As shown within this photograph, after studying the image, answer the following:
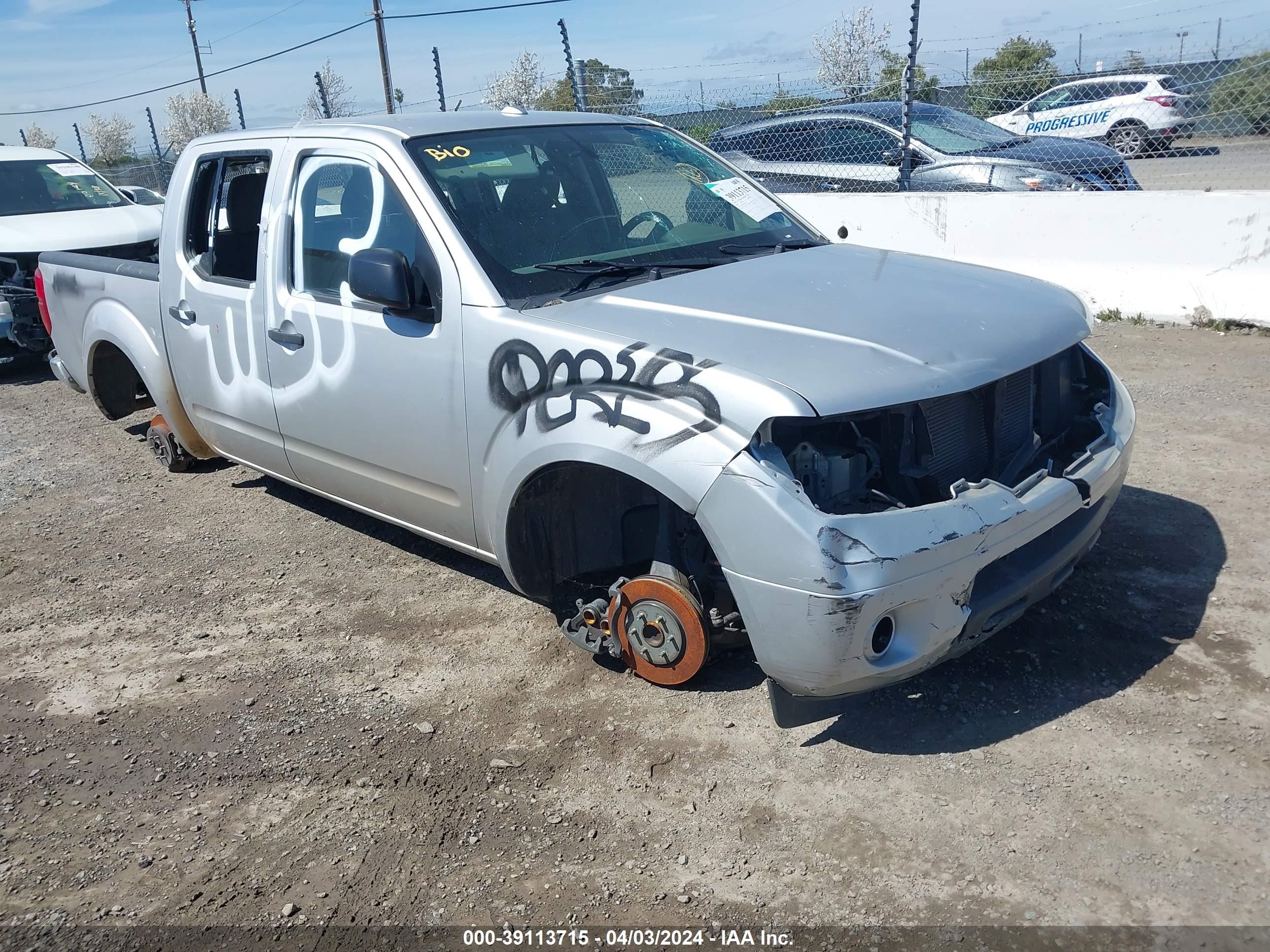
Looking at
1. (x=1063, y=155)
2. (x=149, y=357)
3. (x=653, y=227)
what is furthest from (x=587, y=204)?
(x=1063, y=155)

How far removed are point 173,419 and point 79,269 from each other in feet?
4.26

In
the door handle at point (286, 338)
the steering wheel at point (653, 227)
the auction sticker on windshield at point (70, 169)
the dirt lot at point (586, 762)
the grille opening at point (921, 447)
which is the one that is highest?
the auction sticker on windshield at point (70, 169)

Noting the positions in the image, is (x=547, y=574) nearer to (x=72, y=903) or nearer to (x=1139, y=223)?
(x=72, y=903)

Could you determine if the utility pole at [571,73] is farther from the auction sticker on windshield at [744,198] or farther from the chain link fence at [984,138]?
the auction sticker on windshield at [744,198]

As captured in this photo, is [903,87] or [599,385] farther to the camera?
[903,87]

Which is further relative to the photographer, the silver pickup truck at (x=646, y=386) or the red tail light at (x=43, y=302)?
the red tail light at (x=43, y=302)

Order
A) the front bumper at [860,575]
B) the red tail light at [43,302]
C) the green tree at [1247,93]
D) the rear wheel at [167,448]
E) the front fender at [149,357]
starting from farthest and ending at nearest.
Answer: the green tree at [1247,93] < the red tail light at [43,302] < the rear wheel at [167,448] < the front fender at [149,357] < the front bumper at [860,575]

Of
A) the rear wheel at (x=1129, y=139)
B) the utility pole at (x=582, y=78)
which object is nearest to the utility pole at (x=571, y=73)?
the utility pole at (x=582, y=78)

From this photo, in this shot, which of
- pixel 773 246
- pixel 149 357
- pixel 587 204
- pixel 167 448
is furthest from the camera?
pixel 167 448

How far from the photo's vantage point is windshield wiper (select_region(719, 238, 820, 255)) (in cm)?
395

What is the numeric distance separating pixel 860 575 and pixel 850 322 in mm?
842

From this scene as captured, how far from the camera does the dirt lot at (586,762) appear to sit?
8.54 ft

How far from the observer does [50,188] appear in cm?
1004

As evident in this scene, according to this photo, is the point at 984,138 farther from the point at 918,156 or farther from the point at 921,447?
the point at 921,447
